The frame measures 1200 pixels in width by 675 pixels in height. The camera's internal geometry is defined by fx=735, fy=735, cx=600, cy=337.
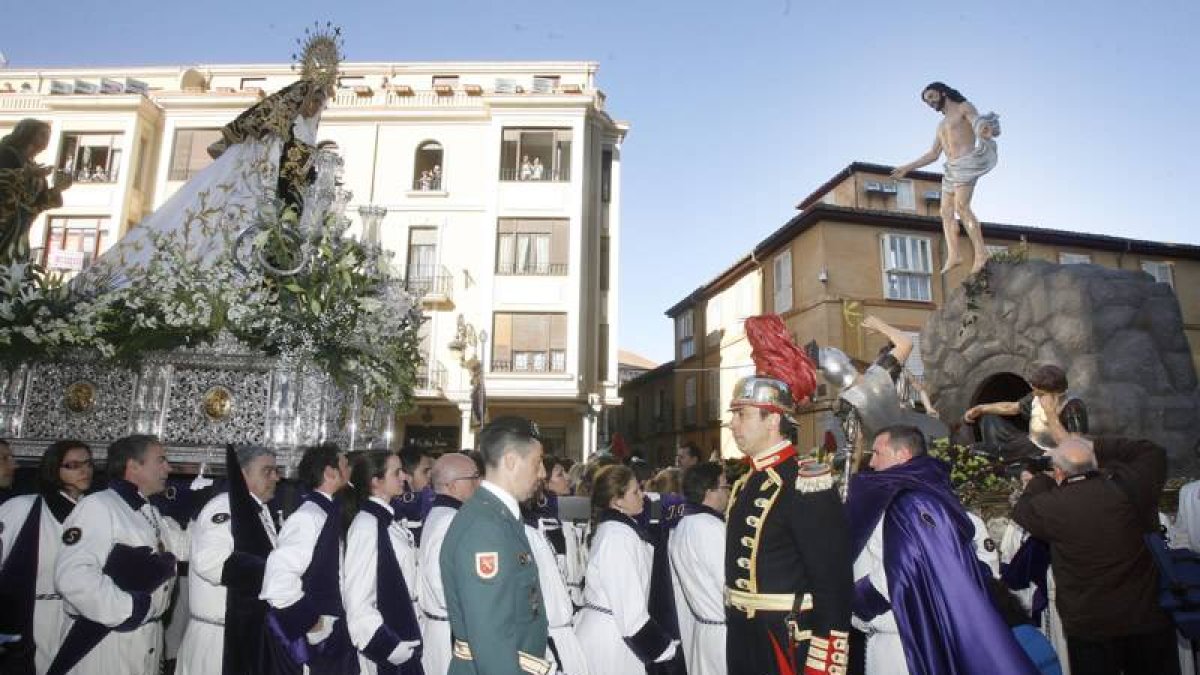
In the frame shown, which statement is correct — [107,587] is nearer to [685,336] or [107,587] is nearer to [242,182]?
[242,182]

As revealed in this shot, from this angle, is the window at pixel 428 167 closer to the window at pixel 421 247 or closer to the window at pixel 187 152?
the window at pixel 421 247

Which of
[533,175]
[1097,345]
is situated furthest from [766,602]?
[533,175]

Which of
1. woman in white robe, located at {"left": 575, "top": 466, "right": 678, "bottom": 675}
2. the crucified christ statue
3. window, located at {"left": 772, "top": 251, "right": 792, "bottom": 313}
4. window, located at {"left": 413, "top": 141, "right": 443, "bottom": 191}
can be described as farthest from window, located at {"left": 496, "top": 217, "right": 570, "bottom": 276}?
woman in white robe, located at {"left": 575, "top": 466, "right": 678, "bottom": 675}

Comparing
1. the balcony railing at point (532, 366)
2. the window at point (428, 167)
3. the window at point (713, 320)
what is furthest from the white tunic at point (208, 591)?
the window at point (713, 320)

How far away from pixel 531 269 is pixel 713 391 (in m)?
13.5

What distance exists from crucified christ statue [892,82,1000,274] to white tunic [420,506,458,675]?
12215 millimetres

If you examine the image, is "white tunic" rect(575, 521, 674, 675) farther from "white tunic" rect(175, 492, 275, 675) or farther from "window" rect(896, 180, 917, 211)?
"window" rect(896, 180, 917, 211)

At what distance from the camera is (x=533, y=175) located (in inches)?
1125

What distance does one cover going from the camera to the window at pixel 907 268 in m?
28.6

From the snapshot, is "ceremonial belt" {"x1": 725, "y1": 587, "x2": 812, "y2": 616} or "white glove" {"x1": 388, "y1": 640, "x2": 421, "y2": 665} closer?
"ceremonial belt" {"x1": 725, "y1": 587, "x2": 812, "y2": 616}

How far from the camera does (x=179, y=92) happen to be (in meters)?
30.6

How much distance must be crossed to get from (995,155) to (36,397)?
1541 centimetres

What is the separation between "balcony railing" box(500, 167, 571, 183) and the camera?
93.4 feet

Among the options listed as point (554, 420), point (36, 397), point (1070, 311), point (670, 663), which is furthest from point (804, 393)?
point (554, 420)
